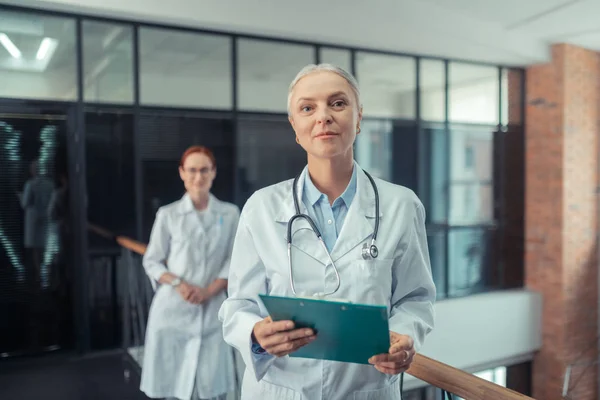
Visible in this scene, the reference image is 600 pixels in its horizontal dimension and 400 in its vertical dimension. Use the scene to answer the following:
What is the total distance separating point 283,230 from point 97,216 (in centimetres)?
265

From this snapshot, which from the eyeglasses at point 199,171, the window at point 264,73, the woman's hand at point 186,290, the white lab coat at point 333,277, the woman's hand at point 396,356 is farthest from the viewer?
the window at point 264,73

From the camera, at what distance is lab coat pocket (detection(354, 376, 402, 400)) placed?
116 cm

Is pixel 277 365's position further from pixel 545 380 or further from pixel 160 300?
pixel 545 380

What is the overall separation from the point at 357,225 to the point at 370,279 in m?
0.12

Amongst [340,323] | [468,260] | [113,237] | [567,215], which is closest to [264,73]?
[113,237]

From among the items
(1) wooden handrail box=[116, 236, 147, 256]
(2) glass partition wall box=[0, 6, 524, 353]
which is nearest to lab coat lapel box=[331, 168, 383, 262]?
(1) wooden handrail box=[116, 236, 147, 256]

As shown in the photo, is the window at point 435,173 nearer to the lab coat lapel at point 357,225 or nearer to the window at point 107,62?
the window at point 107,62

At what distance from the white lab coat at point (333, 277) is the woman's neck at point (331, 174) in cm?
4

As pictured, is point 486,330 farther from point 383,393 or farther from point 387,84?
point 383,393

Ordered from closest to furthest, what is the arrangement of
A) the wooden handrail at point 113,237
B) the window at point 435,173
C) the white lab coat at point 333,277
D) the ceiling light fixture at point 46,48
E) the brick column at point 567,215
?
the white lab coat at point 333,277 < the ceiling light fixture at point 46,48 < the wooden handrail at point 113,237 < the window at point 435,173 < the brick column at point 567,215

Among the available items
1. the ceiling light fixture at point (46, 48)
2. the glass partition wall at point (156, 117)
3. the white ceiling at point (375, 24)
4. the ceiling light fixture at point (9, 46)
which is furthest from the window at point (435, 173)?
the ceiling light fixture at point (9, 46)

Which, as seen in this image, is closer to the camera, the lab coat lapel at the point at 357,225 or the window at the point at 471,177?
the lab coat lapel at the point at 357,225

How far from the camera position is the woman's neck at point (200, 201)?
2643 mm

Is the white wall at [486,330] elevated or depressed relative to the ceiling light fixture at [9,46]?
depressed
